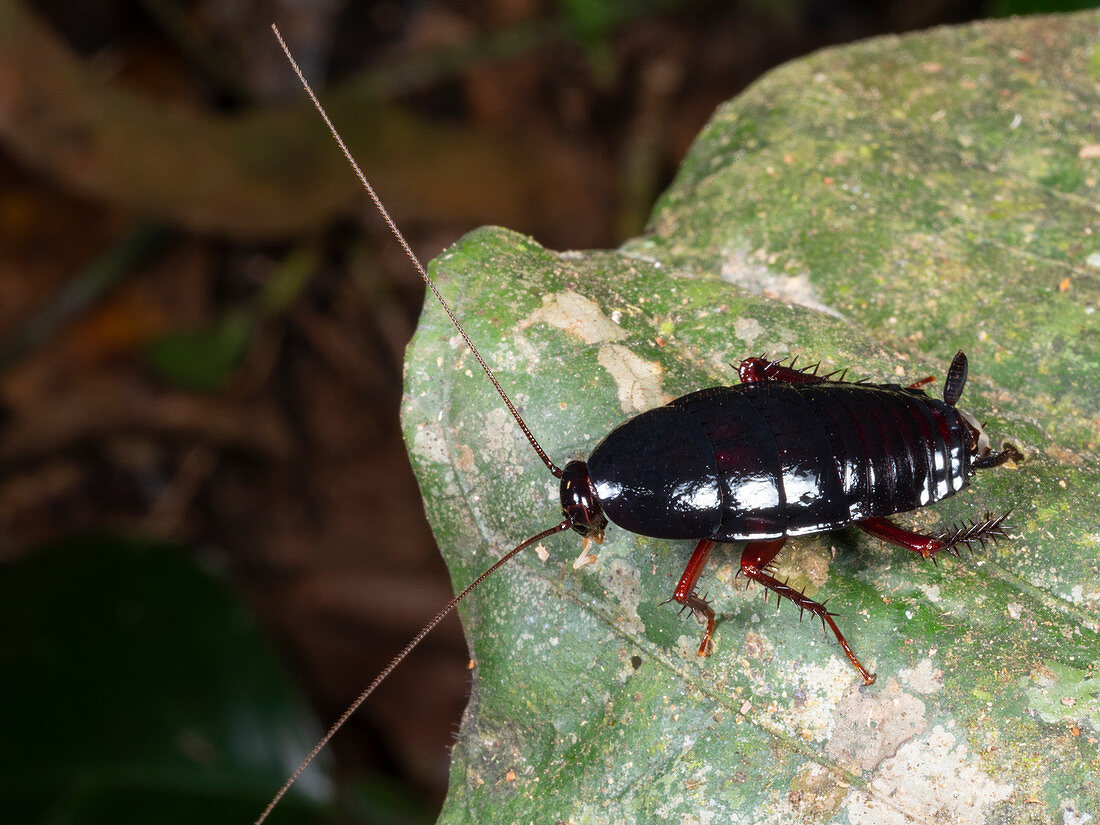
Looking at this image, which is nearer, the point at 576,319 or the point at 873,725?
the point at 873,725

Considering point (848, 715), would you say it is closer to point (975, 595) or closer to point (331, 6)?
point (975, 595)

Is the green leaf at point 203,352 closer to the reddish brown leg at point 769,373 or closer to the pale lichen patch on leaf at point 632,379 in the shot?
the pale lichen patch on leaf at point 632,379

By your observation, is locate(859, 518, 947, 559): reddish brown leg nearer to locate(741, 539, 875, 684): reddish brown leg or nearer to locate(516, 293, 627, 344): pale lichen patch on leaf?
locate(741, 539, 875, 684): reddish brown leg

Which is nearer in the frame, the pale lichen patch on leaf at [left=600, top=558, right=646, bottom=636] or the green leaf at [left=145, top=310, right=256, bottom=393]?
the pale lichen patch on leaf at [left=600, top=558, right=646, bottom=636]

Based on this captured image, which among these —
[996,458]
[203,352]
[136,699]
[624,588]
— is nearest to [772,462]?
[624,588]

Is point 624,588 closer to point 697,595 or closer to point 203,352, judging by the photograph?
point 697,595

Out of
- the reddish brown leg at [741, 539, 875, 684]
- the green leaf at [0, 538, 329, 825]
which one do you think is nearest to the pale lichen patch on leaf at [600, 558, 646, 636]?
the reddish brown leg at [741, 539, 875, 684]
